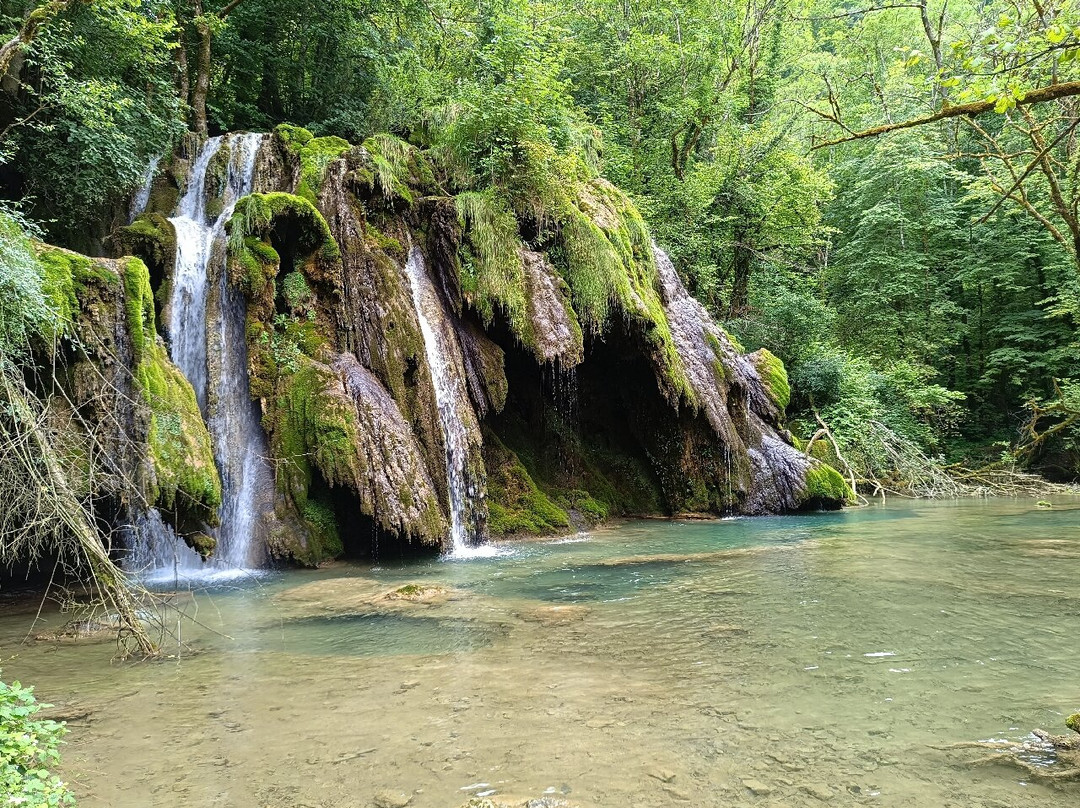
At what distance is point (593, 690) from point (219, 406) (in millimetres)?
7455

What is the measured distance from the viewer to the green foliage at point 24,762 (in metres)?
2.31

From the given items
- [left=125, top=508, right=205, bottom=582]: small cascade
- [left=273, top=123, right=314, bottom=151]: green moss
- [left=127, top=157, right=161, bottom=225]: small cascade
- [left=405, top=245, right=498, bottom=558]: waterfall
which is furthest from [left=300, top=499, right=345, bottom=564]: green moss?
[left=273, top=123, right=314, bottom=151]: green moss

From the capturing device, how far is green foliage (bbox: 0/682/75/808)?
2.31 m

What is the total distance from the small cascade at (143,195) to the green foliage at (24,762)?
11.5 meters

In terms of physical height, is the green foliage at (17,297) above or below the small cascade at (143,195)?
below

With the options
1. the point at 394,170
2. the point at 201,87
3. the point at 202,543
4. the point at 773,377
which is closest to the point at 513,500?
the point at 202,543

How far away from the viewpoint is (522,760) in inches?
123

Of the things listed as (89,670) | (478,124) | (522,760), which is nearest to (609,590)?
(522,760)

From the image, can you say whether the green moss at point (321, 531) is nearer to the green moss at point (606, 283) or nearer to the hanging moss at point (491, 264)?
the hanging moss at point (491, 264)

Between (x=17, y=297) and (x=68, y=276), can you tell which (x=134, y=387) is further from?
(x=17, y=297)

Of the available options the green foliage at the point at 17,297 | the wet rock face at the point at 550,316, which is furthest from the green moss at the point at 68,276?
the wet rock face at the point at 550,316

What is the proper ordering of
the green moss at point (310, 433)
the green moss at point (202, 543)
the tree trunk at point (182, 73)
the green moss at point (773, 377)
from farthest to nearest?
the green moss at point (773, 377), the tree trunk at point (182, 73), the green moss at point (310, 433), the green moss at point (202, 543)

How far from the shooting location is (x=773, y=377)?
1681 centimetres

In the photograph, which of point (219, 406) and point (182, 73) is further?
point (182, 73)
